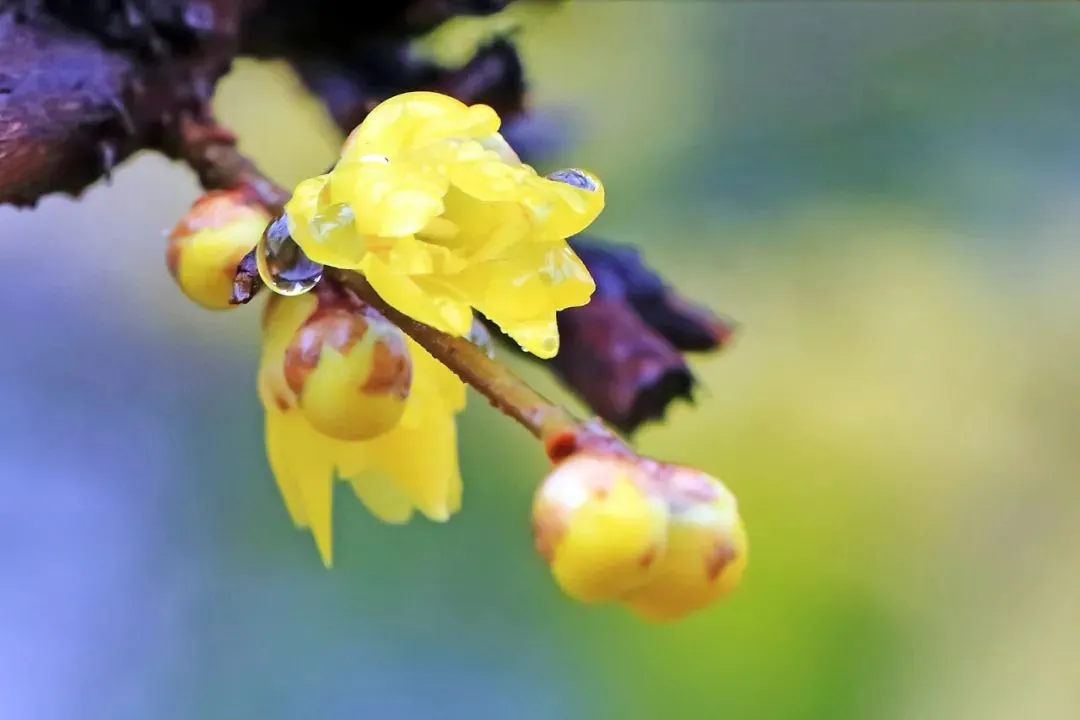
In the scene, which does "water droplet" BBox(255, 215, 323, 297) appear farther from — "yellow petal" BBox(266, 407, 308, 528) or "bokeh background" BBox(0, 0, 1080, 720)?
"bokeh background" BBox(0, 0, 1080, 720)

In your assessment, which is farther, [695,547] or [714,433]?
[714,433]

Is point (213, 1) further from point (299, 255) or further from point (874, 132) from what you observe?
point (874, 132)

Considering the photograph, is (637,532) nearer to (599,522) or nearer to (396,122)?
(599,522)

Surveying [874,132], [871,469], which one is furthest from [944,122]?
[871,469]

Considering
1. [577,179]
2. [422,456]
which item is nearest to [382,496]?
[422,456]

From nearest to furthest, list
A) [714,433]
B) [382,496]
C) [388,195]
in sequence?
[388,195]
[382,496]
[714,433]

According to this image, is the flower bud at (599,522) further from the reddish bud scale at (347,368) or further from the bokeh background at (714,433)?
the bokeh background at (714,433)

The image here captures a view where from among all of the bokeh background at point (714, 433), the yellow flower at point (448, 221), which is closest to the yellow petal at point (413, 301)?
the yellow flower at point (448, 221)

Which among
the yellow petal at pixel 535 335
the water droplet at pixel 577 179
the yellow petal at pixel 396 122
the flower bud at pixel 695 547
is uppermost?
the yellow petal at pixel 396 122
